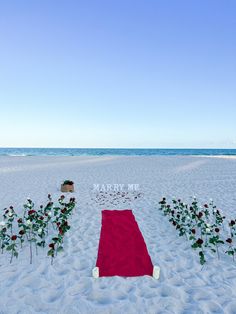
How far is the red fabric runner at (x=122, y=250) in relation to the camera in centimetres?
499

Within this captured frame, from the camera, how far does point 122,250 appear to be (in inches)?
232

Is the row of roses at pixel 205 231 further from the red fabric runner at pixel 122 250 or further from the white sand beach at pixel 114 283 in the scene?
the red fabric runner at pixel 122 250

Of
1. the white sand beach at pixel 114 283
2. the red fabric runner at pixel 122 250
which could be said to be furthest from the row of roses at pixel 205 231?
the red fabric runner at pixel 122 250

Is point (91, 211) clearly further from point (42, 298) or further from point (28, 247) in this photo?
point (42, 298)

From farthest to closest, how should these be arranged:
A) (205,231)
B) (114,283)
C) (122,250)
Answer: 1. (205,231)
2. (122,250)
3. (114,283)

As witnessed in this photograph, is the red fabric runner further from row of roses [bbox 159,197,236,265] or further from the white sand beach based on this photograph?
row of roses [bbox 159,197,236,265]

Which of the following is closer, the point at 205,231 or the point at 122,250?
the point at 122,250

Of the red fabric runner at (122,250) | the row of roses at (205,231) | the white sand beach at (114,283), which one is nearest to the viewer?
the white sand beach at (114,283)

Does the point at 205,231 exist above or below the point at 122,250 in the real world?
above

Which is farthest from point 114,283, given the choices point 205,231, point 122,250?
point 205,231

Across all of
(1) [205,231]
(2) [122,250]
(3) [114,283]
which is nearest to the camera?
(3) [114,283]

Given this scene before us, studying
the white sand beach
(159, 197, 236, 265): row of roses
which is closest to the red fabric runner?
the white sand beach

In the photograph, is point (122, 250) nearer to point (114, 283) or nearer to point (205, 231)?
point (114, 283)

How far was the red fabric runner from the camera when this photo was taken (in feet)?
16.4
